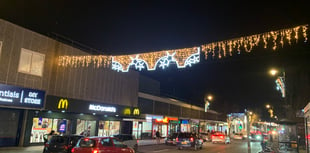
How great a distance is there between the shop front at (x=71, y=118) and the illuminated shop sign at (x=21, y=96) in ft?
3.03

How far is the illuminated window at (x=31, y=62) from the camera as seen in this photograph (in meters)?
18.6

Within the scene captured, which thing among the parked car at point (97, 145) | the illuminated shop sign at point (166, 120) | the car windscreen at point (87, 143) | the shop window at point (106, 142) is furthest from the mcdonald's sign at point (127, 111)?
the car windscreen at point (87, 143)

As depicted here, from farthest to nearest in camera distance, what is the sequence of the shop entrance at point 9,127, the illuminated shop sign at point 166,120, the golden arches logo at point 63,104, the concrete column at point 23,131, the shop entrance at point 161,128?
the illuminated shop sign at point 166,120 → the shop entrance at point 161,128 → the golden arches logo at point 63,104 → the concrete column at point 23,131 → the shop entrance at point 9,127

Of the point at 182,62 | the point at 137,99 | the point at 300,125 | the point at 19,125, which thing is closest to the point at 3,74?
the point at 19,125

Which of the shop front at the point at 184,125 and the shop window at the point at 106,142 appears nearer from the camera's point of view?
the shop window at the point at 106,142

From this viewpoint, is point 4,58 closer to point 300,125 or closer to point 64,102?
point 64,102

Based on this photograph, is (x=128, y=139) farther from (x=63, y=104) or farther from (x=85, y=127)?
(x=85, y=127)

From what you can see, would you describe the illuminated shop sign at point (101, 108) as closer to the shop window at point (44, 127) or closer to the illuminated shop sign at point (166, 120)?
the shop window at point (44, 127)

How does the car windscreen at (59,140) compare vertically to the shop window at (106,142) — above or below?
below

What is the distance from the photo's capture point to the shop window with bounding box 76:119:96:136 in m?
24.0

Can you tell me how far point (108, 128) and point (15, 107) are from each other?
11762 mm

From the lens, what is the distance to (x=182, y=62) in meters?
13.0

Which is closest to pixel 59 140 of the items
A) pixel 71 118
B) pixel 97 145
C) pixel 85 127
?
pixel 97 145

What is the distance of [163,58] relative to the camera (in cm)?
1359
